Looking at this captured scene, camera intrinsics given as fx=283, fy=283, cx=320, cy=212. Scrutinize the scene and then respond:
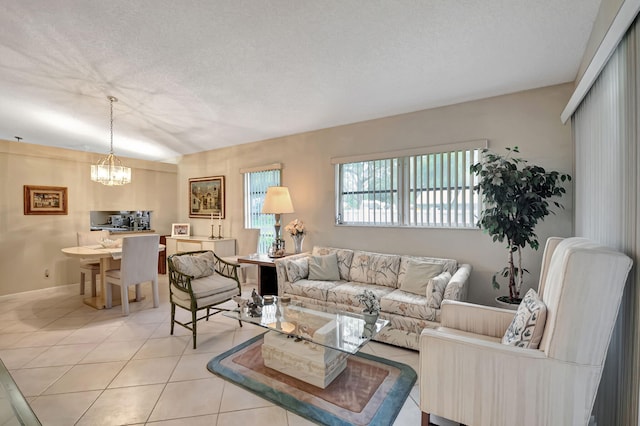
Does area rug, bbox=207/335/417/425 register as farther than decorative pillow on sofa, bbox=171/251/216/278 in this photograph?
No

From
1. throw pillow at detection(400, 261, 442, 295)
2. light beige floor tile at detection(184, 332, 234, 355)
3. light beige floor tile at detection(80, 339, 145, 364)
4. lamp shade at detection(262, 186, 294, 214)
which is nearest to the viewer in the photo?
light beige floor tile at detection(80, 339, 145, 364)

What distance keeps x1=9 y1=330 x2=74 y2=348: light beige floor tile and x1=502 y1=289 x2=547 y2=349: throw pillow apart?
407 centimetres

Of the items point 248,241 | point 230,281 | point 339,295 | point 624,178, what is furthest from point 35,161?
point 624,178

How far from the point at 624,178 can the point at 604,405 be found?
4.19ft

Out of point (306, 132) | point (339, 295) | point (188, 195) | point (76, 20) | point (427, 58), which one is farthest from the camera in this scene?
point (188, 195)

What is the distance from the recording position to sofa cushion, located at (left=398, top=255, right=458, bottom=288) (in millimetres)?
3100

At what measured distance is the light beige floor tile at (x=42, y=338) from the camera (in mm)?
2854

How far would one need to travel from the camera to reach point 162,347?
2.80 meters

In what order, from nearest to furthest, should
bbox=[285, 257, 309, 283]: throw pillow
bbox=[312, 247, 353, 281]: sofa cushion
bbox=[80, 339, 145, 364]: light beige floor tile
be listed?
bbox=[80, 339, 145, 364]: light beige floor tile → bbox=[285, 257, 309, 283]: throw pillow → bbox=[312, 247, 353, 281]: sofa cushion

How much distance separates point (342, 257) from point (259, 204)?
84.5 inches

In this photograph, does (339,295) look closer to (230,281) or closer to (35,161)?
(230,281)

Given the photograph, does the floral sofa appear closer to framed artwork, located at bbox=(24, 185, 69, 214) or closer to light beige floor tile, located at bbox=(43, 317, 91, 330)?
light beige floor tile, located at bbox=(43, 317, 91, 330)

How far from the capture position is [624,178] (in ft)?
4.94

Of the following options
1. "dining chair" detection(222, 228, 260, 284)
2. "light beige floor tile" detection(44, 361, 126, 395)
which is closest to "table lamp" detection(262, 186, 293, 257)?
"dining chair" detection(222, 228, 260, 284)
